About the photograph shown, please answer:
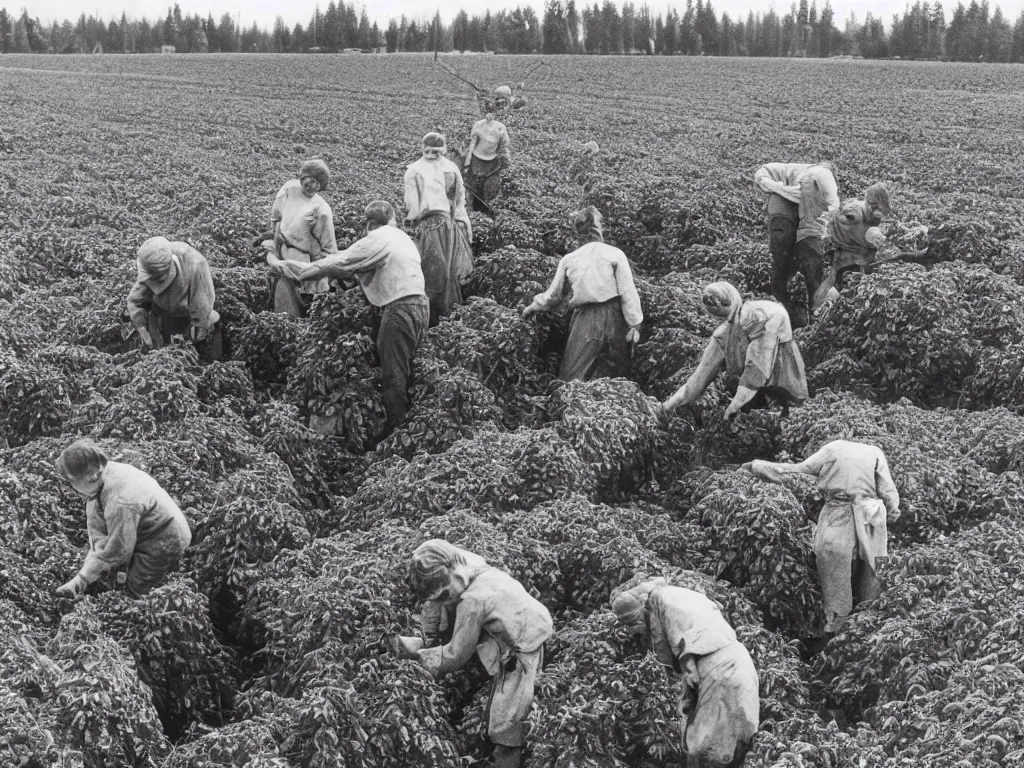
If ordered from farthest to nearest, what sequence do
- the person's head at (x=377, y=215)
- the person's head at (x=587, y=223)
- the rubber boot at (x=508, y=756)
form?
the person's head at (x=587, y=223)
the person's head at (x=377, y=215)
the rubber boot at (x=508, y=756)

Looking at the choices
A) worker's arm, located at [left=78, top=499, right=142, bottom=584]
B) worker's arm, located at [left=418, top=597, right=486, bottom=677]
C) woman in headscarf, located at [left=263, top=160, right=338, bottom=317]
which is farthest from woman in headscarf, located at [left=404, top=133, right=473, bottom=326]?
worker's arm, located at [left=418, top=597, right=486, bottom=677]

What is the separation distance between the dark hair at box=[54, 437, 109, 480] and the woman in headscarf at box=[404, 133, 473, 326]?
579 centimetres

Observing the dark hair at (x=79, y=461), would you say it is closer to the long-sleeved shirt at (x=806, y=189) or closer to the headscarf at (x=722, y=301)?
the headscarf at (x=722, y=301)

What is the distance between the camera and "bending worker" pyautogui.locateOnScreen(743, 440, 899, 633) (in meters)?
7.72

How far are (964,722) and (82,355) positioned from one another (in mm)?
8059

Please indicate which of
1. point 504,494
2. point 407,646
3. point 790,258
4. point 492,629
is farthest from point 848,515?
point 790,258

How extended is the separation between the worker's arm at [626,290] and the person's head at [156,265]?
3648 millimetres

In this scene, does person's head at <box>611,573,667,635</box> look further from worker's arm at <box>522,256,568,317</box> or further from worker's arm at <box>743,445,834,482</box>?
worker's arm at <box>522,256,568,317</box>

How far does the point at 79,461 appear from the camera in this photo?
693cm

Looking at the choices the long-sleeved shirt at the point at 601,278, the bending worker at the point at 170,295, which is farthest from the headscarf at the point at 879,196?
the bending worker at the point at 170,295

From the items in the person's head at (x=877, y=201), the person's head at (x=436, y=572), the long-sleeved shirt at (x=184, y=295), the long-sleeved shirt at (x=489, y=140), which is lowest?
the person's head at (x=436, y=572)

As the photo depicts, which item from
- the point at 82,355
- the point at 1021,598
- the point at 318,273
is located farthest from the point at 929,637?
the point at 82,355

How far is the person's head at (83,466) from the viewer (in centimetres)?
690

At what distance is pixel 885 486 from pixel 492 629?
2.87 m
